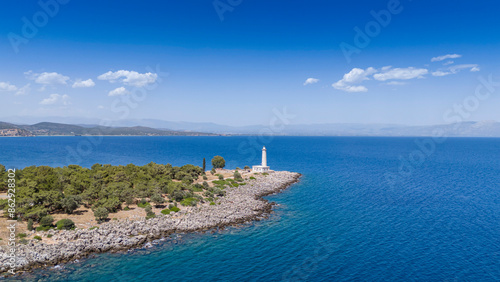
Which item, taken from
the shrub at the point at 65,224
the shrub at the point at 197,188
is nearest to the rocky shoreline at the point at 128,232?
the shrub at the point at 65,224

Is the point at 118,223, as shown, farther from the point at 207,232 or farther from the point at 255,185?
the point at 255,185

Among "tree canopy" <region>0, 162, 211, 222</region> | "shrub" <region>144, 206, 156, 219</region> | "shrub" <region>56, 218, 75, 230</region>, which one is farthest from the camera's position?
"shrub" <region>144, 206, 156, 219</region>

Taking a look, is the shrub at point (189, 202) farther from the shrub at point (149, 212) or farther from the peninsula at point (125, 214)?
the shrub at point (149, 212)

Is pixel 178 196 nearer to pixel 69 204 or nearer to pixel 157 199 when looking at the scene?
pixel 157 199

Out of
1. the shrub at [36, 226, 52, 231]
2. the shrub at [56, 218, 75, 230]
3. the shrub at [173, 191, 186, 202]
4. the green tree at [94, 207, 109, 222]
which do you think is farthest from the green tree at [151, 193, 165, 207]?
the shrub at [36, 226, 52, 231]

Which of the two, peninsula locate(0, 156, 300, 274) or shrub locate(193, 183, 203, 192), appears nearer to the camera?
peninsula locate(0, 156, 300, 274)

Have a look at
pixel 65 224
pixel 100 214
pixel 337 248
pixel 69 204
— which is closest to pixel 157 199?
pixel 100 214

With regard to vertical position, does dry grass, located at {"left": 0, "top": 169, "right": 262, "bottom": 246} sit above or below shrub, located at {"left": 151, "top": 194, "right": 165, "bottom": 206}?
below

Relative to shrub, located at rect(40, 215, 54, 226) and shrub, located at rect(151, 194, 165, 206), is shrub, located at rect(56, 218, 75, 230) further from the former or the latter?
shrub, located at rect(151, 194, 165, 206)

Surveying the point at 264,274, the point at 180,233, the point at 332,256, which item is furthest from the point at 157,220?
the point at 332,256
